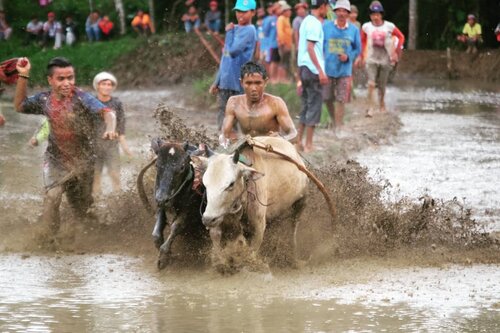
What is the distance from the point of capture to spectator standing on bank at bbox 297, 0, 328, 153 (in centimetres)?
1622

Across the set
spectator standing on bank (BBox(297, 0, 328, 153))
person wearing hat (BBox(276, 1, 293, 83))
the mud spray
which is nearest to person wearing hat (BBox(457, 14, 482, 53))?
person wearing hat (BBox(276, 1, 293, 83))

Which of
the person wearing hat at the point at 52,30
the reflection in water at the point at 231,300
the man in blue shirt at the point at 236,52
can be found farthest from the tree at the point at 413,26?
the reflection in water at the point at 231,300

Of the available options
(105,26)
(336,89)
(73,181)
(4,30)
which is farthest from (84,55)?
(73,181)

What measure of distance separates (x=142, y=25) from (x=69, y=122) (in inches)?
1202

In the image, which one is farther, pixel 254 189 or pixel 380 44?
Answer: pixel 380 44

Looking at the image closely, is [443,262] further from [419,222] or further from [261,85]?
[261,85]

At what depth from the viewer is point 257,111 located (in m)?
10.6

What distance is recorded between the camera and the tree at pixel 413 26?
36019mm

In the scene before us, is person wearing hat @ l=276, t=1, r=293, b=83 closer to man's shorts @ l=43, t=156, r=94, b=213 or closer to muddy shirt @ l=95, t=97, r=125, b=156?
muddy shirt @ l=95, t=97, r=125, b=156

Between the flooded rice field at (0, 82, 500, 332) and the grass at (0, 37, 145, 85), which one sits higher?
the grass at (0, 37, 145, 85)

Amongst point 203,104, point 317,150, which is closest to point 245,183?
point 317,150

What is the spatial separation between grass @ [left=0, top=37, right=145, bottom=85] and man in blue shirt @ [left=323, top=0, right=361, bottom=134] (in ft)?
52.3

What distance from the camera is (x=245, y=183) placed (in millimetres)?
9117

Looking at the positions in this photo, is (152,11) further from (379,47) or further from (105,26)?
(379,47)
